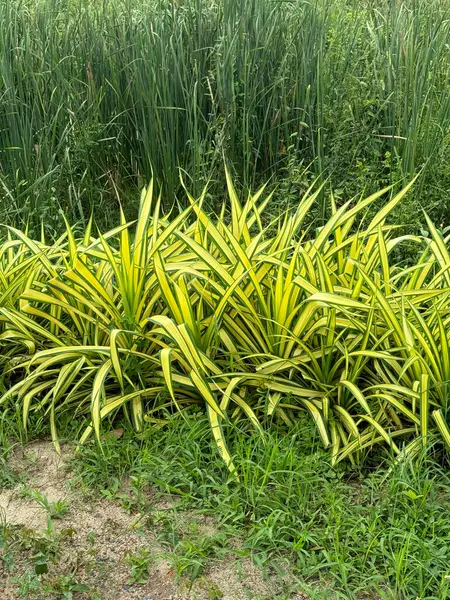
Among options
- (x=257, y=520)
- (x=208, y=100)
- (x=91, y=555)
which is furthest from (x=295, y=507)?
(x=208, y=100)

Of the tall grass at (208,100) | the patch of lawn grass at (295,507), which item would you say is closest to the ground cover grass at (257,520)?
the patch of lawn grass at (295,507)

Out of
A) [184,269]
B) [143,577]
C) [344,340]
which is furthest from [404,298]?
[143,577]

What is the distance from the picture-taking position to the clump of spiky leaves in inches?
97.0

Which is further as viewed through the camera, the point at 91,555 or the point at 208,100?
the point at 208,100

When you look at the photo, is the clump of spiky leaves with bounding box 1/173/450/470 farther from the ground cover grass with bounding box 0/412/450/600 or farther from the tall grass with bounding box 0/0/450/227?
the tall grass with bounding box 0/0/450/227

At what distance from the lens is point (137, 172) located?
416 centimetres

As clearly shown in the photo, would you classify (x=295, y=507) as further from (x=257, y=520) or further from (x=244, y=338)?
(x=244, y=338)

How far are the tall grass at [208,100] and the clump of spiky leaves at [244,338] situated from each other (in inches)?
39.7

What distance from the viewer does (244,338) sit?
2734mm

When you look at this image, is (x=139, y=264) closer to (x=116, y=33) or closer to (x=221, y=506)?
(x=221, y=506)

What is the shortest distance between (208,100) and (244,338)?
179 cm

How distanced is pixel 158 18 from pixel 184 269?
1.85 meters

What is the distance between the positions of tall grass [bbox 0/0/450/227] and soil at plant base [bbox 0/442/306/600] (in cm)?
187

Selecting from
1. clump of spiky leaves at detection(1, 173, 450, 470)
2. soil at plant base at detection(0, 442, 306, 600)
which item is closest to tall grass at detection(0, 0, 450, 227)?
clump of spiky leaves at detection(1, 173, 450, 470)
